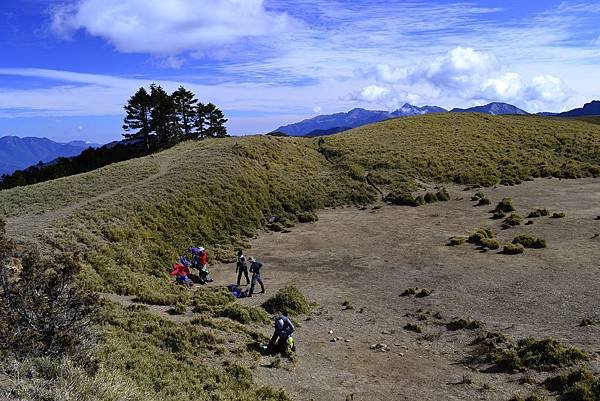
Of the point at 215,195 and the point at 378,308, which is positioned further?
the point at 215,195

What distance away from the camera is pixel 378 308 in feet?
74.6

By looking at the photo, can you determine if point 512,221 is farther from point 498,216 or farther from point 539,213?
point 539,213

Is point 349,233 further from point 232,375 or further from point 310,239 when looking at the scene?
point 232,375

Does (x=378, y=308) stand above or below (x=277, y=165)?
below

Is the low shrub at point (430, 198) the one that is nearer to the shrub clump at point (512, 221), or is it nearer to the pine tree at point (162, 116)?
the shrub clump at point (512, 221)

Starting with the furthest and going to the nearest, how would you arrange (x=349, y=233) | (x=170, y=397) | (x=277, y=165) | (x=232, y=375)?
(x=277, y=165) < (x=349, y=233) < (x=232, y=375) < (x=170, y=397)

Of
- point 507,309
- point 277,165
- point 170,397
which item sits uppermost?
point 277,165

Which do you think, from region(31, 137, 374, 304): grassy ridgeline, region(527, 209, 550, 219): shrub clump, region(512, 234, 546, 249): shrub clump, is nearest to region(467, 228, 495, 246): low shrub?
region(512, 234, 546, 249): shrub clump

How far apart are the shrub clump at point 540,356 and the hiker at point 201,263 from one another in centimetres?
1594

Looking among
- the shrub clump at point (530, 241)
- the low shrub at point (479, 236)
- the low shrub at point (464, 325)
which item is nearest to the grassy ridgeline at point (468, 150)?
the low shrub at point (479, 236)

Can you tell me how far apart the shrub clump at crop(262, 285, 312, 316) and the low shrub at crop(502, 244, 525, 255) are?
14.4 m

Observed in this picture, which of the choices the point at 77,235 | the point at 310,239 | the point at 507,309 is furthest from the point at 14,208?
the point at 507,309

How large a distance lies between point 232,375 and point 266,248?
19568 millimetres

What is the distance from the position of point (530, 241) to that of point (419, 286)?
34.0 feet
